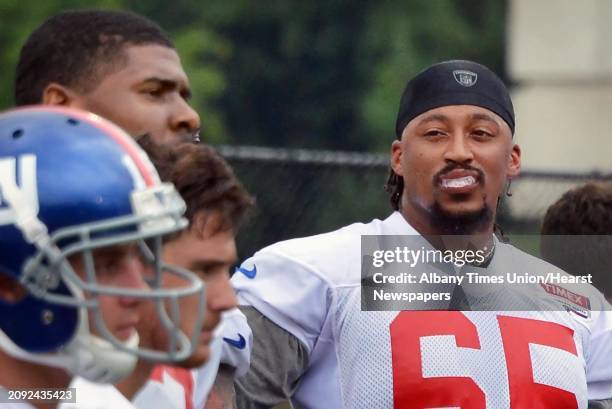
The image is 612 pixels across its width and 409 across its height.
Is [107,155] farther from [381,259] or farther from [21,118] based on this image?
[381,259]

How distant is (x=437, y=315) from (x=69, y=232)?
1.79 m

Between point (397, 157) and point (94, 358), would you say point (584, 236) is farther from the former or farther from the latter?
point (94, 358)

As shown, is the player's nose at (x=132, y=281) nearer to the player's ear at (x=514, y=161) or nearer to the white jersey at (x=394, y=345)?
the white jersey at (x=394, y=345)

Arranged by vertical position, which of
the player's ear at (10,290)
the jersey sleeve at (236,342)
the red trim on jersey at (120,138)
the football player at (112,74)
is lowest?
the player's ear at (10,290)

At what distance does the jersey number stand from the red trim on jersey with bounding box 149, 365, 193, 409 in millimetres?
685

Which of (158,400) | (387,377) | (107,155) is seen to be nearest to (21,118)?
(107,155)

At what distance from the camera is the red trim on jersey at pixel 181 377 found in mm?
3680

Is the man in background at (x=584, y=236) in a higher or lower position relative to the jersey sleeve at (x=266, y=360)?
higher

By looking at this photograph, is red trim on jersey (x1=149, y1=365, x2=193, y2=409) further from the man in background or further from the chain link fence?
the chain link fence

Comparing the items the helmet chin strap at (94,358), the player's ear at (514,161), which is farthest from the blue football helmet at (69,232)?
the player's ear at (514,161)

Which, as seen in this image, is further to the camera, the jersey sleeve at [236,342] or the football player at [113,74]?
the jersey sleeve at [236,342]

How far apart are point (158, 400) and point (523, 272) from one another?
55.4 inches

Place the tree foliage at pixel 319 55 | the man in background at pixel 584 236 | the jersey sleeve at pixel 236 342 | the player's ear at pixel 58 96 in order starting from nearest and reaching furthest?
1. the player's ear at pixel 58 96
2. the jersey sleeve at pixel 236 342
3. the man in background at pixel 584 236
4. the tree foliage at pixel 319 55

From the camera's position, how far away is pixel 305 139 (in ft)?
56.6
